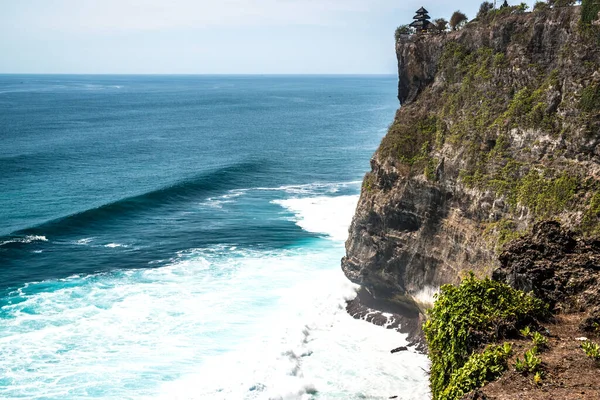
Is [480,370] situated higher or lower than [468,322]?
lower

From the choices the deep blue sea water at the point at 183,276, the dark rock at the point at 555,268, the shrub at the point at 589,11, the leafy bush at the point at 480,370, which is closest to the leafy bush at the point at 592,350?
the leafy bush at the point at 480,370

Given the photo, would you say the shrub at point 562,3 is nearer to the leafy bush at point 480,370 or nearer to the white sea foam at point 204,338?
the white sea foam at point 204,338

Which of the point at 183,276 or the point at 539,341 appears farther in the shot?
the point at 183,276

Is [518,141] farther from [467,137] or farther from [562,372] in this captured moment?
[562,372]

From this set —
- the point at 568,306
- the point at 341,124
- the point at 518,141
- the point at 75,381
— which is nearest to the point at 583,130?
the point at 518,141

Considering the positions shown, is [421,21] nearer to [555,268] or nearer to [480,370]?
[555,268]

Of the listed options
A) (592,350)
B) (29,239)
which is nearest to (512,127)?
(592,350)
